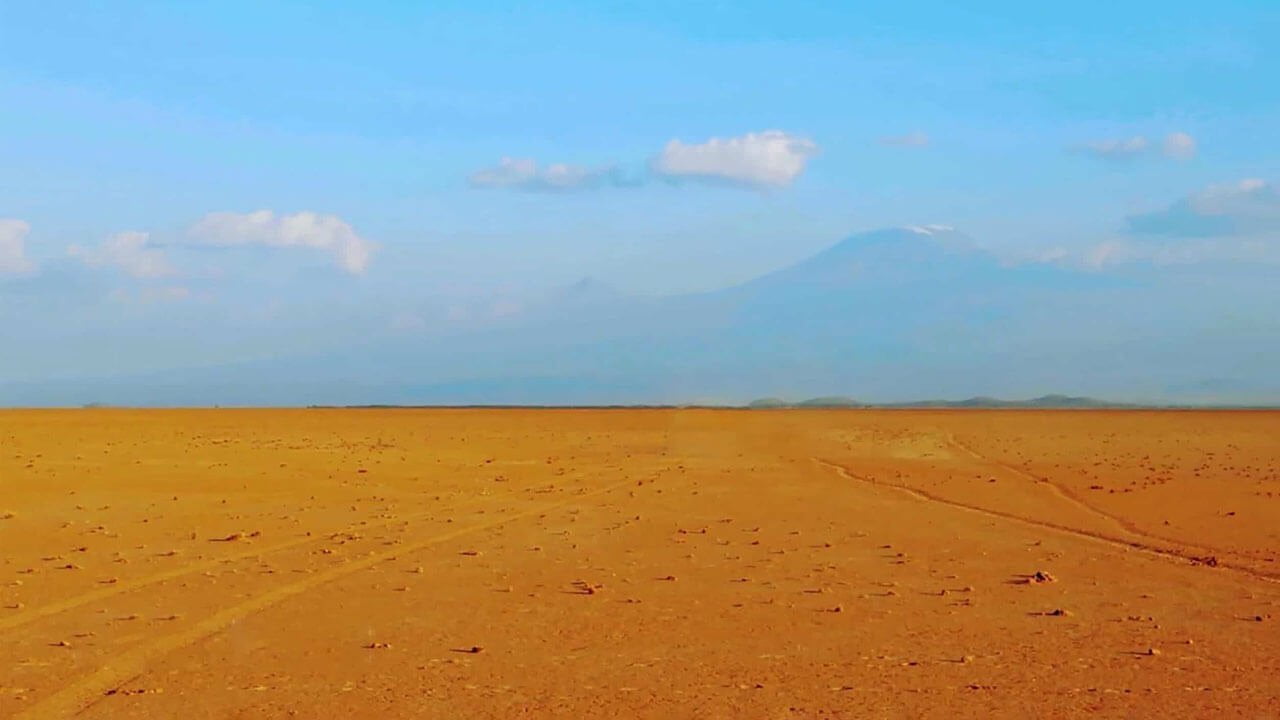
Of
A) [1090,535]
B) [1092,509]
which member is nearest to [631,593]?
[1090,535]

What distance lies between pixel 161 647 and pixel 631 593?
4821mm

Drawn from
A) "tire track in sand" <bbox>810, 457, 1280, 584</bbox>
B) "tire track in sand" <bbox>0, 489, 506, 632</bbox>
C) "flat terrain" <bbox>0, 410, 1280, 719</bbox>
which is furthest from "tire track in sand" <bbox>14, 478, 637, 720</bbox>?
"tire track in sand" <bbox>810, 457, 1280, 584</bbox>

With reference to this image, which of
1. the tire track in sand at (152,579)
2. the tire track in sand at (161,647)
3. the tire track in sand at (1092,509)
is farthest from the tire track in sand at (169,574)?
the tire track in sand at (1092,509)

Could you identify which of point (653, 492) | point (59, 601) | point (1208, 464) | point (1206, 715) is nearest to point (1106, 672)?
point (1206, 715)

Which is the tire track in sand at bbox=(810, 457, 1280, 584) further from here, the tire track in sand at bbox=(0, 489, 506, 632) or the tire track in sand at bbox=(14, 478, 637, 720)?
the tire track in sand at bbox=(0, 489, 506, 632)

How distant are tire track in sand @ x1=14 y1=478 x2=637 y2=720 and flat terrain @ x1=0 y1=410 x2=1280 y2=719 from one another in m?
0.04

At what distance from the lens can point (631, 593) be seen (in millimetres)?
13812

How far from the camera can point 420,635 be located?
38.0 feet

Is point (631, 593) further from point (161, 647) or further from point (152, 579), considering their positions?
point (152, 579)

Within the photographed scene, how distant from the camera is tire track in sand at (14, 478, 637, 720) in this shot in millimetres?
9062

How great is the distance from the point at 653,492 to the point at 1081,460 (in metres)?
16.4

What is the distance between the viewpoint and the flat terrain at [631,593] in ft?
31.1

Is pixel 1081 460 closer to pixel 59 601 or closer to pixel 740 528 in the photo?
pixel 740 528

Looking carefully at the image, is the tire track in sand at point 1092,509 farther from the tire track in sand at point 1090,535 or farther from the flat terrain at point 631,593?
the tire track in sand at point 1090,535
